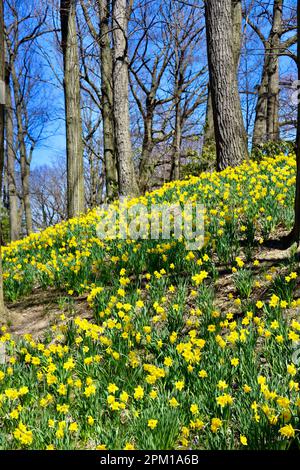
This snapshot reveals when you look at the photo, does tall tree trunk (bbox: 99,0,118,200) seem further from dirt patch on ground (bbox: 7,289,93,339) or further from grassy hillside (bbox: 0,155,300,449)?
grassy hillside (bbox: 0,155,300,449)

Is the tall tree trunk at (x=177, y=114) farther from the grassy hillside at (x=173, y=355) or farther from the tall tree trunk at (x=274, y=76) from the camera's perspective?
the grassy hillside at (x=173, y=355)

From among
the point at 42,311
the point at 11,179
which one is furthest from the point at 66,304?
the point at 11,179

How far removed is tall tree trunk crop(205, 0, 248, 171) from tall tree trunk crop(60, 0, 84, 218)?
3.09 m

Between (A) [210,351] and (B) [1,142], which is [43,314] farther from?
(A) [210,351]

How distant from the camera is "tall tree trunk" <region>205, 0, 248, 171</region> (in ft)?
23.7

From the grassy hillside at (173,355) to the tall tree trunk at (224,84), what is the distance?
2.77 m

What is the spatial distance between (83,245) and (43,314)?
1.41 metres

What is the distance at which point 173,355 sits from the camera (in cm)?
261

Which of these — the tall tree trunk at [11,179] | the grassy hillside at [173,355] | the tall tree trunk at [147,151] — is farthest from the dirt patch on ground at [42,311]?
the tall tree trunk at [11,179]

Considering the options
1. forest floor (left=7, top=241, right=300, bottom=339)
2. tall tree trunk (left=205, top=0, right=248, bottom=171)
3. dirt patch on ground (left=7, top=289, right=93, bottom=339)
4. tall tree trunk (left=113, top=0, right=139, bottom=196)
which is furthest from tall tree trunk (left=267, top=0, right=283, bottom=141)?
dirt patch on ground (left=7, top=289, right=93, bottom=339)

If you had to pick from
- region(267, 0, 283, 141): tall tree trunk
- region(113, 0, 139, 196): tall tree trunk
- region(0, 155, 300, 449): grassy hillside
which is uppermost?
region(267, 0, 283, 141): tall tree trunk

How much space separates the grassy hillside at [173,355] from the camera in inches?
79.4

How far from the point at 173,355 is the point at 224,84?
600 centimetres

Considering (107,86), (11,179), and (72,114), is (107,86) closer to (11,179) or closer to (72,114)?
(72,114)
